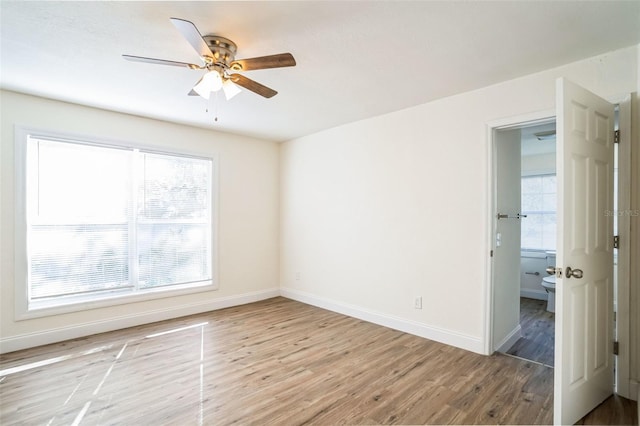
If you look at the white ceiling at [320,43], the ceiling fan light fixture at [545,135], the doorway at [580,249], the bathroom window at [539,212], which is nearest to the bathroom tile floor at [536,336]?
the doorway at [580,249]

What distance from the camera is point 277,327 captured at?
3715 mm

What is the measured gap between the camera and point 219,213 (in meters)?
4.54

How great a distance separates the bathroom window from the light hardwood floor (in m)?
3.17

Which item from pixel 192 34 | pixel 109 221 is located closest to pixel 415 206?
pixel 192 34

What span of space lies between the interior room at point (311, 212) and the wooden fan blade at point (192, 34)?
0.02 m

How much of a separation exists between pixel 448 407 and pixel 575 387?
774 mm

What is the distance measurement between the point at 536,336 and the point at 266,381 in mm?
2983

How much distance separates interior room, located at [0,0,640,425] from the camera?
1989 millimetres

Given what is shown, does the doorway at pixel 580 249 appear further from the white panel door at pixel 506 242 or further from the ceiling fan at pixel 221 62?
the ceiling fan at pixel 221 62

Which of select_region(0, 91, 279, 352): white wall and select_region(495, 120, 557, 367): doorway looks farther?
select_region(495, 120, 557, 367): doorway

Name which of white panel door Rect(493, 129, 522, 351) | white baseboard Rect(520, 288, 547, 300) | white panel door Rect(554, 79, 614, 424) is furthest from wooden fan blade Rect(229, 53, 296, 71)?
white baseboard Rect(520, 288, 547, 300)

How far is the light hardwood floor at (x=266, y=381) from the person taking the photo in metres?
2.07

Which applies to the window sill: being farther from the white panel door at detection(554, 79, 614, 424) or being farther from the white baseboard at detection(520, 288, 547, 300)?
the white baseboard at detection(520, 288, 547, 300)

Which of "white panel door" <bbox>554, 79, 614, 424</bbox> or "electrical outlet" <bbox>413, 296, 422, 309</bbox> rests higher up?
"white panel door" <bbox>554, 79, 614, 424</bbox>
